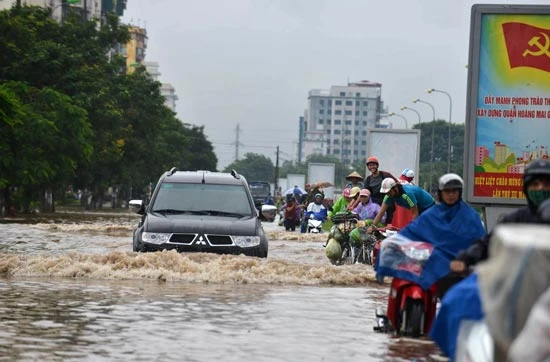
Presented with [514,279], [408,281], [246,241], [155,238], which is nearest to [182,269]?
[155,238]

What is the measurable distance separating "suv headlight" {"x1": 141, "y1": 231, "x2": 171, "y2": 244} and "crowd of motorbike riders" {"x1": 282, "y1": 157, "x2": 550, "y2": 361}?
9.05ft

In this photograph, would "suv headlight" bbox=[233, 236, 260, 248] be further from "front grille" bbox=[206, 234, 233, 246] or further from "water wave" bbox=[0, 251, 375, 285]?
"water wave" bbox=[0, 251, 375, 285]

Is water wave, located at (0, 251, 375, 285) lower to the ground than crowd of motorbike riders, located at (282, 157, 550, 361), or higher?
lower

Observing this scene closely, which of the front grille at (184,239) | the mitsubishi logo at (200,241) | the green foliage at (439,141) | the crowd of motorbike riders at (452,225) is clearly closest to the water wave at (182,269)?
the mitsubishi logo at (200,241)

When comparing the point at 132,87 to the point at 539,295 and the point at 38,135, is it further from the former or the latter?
the point at 539,295

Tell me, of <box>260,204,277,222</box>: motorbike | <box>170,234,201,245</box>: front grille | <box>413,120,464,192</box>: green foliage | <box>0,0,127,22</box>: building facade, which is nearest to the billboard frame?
<box>260,204,277,222</box>: motorbike

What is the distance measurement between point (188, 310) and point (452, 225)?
11.8ft

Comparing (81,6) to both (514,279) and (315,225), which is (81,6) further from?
(514,279)

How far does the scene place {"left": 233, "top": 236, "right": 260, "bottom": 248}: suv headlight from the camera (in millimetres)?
21094

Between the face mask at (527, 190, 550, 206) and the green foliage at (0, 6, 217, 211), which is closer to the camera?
the face mask at (527, 190, 550, 206)

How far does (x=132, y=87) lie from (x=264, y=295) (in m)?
76.0

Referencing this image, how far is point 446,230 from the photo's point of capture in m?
12.7

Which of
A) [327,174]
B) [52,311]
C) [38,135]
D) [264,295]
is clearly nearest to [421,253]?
[52,311]

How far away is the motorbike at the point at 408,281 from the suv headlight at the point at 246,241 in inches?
309
